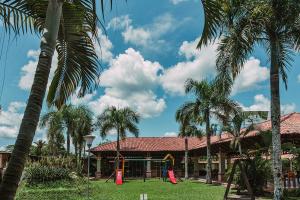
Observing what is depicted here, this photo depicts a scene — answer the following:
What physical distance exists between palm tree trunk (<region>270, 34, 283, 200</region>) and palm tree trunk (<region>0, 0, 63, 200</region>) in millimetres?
9383

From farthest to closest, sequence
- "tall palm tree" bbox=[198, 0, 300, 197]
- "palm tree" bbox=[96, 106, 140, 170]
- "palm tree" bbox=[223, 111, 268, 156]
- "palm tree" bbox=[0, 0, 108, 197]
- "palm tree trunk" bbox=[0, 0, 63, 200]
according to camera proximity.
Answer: "palm tree" bbox=[96, 106, 140, 170], "palm tree" bbox=[223, 111, 268, 156], "tall palm tree" bbox=[198, 0, 300, 197], "palm tree" bbox=[0, 0, 108, 197], "palm tree trunk" bbox=[0, 0, 63, 200]

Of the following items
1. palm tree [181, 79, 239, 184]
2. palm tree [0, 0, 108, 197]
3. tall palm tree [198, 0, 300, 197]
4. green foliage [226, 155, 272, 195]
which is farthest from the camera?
palm tree [181, 79, 239, 184]

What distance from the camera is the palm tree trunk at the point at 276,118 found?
37.9 feet

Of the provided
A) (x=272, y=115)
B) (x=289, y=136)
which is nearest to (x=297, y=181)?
(x=289, y=136)

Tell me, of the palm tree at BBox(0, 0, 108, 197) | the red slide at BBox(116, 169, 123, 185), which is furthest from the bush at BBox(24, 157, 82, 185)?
the palm tree at BBox(0, 0, 108, 197)

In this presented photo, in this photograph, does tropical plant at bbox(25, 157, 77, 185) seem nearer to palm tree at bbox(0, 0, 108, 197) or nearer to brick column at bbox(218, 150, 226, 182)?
brick column at bbox(218, 150, 226, 182)

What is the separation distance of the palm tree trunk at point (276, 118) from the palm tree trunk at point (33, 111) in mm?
9383

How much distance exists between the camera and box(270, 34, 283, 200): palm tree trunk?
11.5m

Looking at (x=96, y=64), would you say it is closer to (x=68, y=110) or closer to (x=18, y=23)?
(x=18, y=23)

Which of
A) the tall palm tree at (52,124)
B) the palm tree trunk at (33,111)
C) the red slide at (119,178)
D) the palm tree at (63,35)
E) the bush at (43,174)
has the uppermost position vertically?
the tall palm tree at (52,124)

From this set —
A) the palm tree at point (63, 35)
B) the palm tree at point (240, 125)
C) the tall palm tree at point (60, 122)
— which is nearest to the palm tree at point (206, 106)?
the palm tree at point (240, 125)

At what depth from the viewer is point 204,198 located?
16266 mm

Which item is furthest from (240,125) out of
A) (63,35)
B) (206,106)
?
(63,35)

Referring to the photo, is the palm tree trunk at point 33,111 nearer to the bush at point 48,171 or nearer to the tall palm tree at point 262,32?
the tall palm tree at point 262,32
